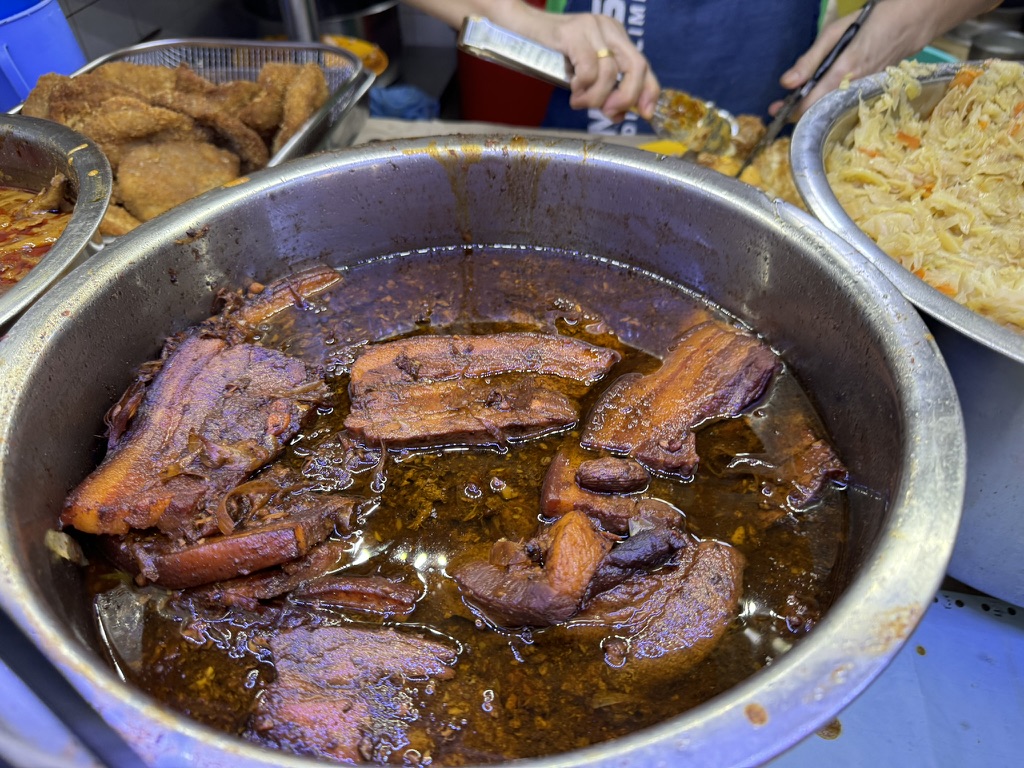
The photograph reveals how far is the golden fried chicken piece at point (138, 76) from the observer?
3.07 meters

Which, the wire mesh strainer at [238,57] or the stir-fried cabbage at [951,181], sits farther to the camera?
the wire mesh strainer at [238,57]

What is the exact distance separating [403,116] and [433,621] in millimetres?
4809

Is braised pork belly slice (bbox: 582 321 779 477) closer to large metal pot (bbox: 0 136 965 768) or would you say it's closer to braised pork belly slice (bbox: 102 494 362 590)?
large metal pot (bbox: 0 136 965 768)

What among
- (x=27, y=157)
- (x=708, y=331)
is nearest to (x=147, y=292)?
(x=27, y=157)

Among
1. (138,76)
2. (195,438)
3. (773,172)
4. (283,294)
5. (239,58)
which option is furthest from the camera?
(239,58)

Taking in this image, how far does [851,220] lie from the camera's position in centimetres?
197

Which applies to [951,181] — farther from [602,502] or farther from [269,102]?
[269,102]

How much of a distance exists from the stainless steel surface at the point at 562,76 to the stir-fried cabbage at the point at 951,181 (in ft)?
1.72

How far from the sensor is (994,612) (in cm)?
210

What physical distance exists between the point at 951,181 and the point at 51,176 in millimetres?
3293

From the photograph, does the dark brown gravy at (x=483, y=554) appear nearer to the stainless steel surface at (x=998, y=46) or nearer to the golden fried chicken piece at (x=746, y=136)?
the golden fried chicken piece at (x=746, y=136)

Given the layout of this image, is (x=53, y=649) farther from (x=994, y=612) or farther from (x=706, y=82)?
(x=706, y=82)

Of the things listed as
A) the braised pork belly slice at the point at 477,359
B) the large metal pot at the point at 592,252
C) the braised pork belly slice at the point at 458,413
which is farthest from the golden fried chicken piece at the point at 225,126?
the braised pork belly slice at the point at 458,413

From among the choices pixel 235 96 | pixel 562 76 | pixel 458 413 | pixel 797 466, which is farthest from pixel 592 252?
pixel 235 96
